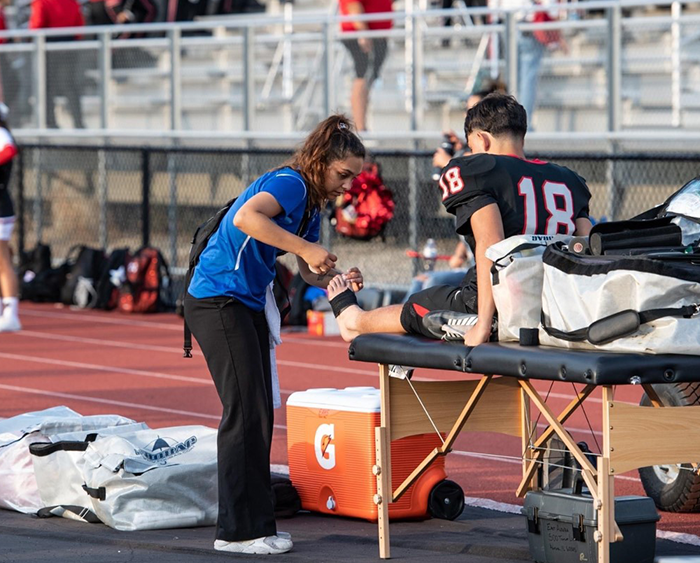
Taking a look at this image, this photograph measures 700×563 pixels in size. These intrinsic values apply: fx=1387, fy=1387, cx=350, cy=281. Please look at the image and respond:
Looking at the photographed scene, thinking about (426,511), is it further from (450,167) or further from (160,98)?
(160,98)

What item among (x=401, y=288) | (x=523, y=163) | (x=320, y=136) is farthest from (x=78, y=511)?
(x=401, y=288)

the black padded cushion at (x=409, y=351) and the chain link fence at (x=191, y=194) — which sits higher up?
the chain link fence at (x=191, y=194)

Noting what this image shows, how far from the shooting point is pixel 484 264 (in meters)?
5.79

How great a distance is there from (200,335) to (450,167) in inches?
51.6

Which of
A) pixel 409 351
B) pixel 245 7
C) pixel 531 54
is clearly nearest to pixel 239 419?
pixel 409 351

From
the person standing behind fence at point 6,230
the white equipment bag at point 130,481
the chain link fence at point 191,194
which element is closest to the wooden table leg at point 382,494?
the white equipment bag at point 130,481

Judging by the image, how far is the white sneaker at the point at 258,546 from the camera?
234 inches

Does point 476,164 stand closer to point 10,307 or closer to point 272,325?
point 272,325

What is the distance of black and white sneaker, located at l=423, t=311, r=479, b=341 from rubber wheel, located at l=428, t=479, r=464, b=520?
3.11 ft

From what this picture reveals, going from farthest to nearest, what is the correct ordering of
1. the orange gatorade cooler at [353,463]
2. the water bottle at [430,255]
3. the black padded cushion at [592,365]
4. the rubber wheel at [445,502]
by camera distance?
the water bottle at [430,255], the rubber wheel at [445,502], the orange gatorade cooler at [353,463], the black padded cushion at [592,365]

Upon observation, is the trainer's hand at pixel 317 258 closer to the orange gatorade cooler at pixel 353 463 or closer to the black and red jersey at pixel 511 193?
the black and red jersey at pixel 511 193

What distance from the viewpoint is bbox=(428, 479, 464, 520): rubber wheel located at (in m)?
6.66

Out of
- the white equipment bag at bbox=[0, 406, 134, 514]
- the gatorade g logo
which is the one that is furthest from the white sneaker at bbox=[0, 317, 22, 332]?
the gatorade g logo

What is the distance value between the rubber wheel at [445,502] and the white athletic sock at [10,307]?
25.6ft
